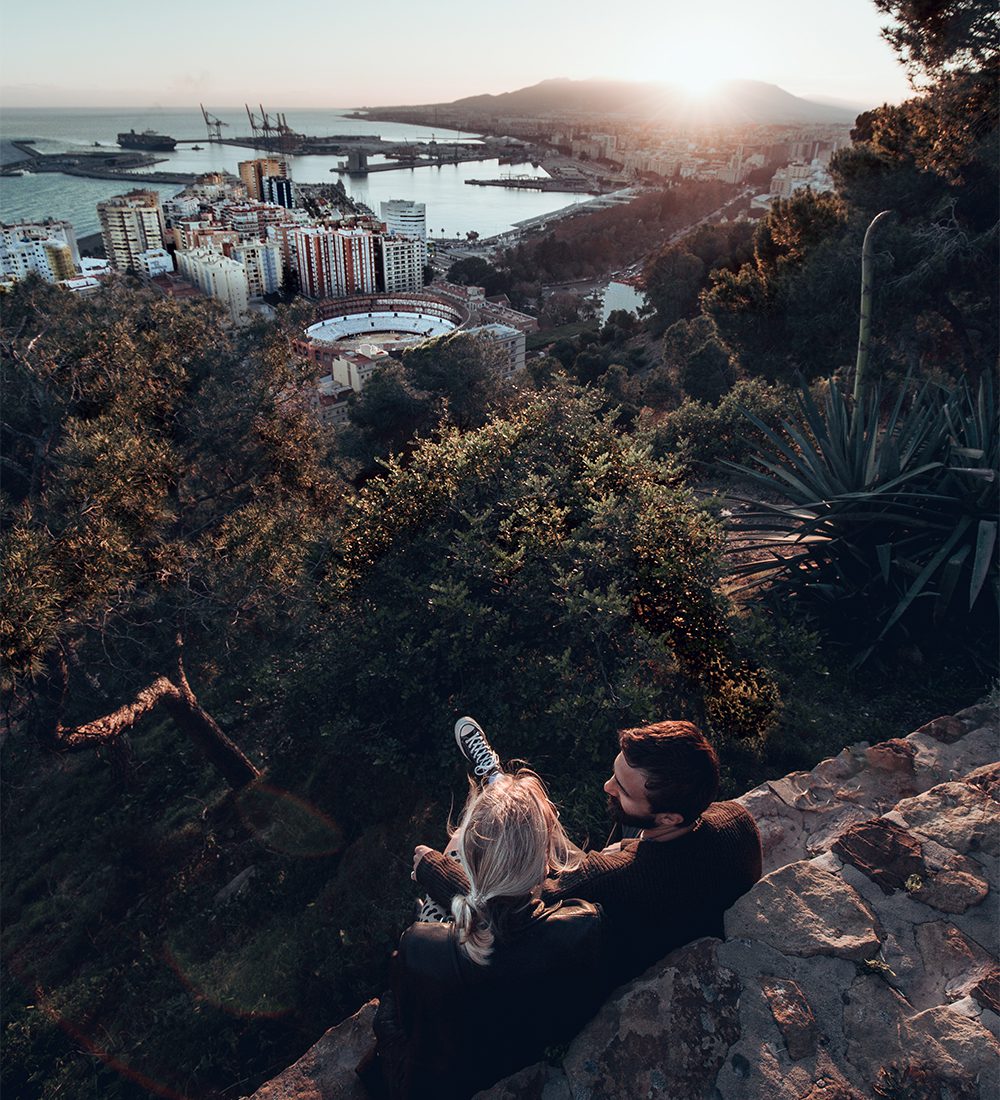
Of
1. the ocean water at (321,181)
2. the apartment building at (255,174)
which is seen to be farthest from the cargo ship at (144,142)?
the apartment building at (255,174)

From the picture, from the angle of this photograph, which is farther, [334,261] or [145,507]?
[334,261]

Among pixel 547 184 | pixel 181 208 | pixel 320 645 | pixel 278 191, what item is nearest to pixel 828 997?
pixel 320 645

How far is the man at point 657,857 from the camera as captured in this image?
6.78 ft

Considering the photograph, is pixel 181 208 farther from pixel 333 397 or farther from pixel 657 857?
pixel 657 857

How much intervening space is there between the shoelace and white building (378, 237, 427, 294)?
68.1m

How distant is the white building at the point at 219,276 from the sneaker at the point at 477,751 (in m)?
62.5

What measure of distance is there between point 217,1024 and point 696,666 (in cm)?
350

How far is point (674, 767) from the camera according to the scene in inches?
80.5

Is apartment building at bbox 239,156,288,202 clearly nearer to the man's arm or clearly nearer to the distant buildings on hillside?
the distant buildings on hillside

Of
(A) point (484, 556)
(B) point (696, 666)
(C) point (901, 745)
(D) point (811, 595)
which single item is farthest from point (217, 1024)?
(D) point (811, 595)

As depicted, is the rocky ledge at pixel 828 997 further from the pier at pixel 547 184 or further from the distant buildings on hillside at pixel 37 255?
the pier at pixel 547 184

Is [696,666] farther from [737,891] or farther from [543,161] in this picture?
[543,161]

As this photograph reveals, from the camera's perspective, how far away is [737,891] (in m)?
2.41

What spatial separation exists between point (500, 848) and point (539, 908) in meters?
0.38
